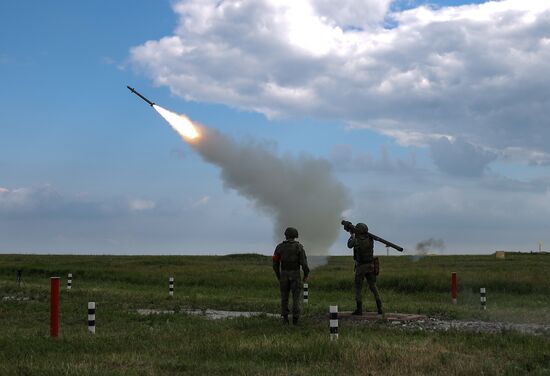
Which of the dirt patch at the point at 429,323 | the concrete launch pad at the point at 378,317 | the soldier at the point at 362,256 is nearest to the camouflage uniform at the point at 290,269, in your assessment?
the dirt patch at the point at 429,323

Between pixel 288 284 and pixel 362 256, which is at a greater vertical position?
pixel 362 256

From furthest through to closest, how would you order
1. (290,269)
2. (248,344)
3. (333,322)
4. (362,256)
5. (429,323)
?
(362,256)
(429,323)
(290,269)
(333,322)
(248,344)

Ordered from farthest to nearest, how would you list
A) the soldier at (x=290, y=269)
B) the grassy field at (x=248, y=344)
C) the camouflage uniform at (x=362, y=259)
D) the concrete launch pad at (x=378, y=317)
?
the camouflage uniform at (x=362, y=259) < the concrete launch pad at (x=378, y=317) < the soldier at (x=290, y=269) < the grassy field at (x=248, y=344)

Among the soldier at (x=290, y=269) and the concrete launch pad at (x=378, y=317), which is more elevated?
the soldier at (x=290, y=269)

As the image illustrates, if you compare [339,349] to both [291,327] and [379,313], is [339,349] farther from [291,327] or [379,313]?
[379,313]

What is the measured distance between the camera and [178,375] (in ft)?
32.7

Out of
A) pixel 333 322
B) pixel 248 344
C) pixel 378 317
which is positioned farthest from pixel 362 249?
pixel 248 344

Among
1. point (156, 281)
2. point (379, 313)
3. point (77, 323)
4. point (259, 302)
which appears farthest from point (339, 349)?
point (156, 281)

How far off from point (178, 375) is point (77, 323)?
9175 mm

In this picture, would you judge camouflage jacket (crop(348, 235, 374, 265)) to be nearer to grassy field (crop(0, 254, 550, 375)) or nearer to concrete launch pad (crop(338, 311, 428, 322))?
concrete launch pad (crop(338, 311, 428, 322))

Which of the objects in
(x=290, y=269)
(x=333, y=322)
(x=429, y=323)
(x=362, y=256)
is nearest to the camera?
(x=333, y=322)

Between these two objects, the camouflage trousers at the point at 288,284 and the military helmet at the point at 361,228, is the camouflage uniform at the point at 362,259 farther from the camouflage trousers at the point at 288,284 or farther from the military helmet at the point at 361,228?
the camouflage trousers at the point at 288,284

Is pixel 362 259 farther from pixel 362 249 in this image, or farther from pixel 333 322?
pixel 333 322

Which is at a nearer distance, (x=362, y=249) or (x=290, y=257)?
(x=290, y=257)
